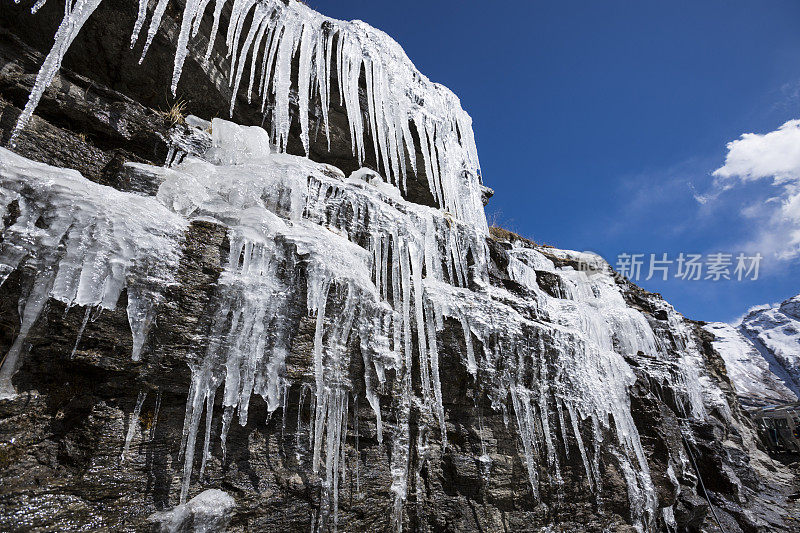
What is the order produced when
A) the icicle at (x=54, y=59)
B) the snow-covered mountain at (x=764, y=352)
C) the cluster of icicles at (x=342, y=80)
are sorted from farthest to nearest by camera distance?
the snow-covered mountain at (x=764, y=352)
the cluster of icicles at (x=342, y=80)
the icicle at (x=54, y=59)

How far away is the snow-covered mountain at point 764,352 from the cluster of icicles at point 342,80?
2062 cm

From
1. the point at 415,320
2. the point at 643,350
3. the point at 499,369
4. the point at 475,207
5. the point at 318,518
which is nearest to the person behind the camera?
the point at 318,518

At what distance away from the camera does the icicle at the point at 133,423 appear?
274 cm

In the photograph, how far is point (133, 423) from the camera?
2834 millimetres

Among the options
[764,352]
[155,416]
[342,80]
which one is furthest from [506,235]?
[764,352]

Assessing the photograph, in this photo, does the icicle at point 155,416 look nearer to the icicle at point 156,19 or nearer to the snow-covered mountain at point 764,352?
the icicle at point 156,19

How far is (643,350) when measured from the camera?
9.29 metres

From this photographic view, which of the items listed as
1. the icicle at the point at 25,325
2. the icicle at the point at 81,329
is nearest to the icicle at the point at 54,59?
the icicle at the point at 25,325

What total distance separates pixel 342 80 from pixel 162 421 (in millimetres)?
6626

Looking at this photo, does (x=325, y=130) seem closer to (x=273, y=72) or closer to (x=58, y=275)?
(x=273, y=72)

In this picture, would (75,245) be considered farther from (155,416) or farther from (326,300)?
(326,300)

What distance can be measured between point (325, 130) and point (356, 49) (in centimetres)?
194

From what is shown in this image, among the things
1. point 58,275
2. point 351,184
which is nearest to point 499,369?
point 351,184

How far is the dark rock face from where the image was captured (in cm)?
253
